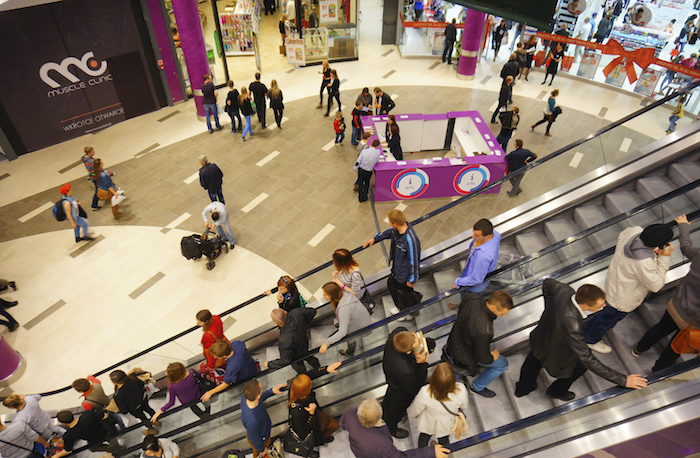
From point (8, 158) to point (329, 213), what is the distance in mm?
8164

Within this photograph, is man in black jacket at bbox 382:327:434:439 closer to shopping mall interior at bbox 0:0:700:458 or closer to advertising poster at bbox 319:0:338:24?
shopping mall interior at bbox 0:0:700:458

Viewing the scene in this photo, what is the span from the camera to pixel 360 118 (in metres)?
10.0

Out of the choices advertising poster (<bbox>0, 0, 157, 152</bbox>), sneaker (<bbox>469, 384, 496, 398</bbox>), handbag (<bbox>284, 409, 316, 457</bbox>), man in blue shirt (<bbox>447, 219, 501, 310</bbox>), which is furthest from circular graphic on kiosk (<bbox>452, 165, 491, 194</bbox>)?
advertising poster (<bbox>0, 0, 157, 152</bbox>)

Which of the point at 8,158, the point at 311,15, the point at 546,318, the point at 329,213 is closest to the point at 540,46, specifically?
the point at 311,15

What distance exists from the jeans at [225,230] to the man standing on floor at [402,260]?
11.2ft

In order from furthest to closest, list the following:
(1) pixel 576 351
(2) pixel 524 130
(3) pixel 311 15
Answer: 1. (3) pixel 311 15
2. (2) pixel 524 130
3. (1) pixel 576 351

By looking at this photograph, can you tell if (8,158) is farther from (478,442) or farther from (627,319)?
(627,319)

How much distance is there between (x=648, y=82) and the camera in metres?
12.2

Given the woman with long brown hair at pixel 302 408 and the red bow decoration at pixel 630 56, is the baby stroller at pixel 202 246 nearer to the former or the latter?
the woman with long brown hair at pixel 302 408

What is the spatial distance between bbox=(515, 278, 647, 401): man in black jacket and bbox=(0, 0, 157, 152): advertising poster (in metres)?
11.7

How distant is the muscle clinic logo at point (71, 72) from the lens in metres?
10.3

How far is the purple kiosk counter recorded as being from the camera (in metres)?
8.54

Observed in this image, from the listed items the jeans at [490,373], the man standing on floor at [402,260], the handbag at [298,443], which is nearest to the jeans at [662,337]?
the jeans at [490,373]

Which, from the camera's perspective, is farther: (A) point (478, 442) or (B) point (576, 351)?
(A) point (478, 442)
